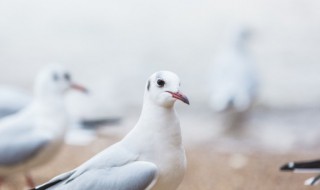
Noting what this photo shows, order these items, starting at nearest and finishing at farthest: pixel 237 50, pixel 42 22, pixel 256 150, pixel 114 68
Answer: pixel 256 150 → pixel 237 50 → pixel 114 68 → pixel 42 22

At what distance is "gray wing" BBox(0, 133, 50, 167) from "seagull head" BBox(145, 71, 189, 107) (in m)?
0.88

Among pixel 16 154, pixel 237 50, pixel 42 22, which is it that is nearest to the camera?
pixel 16 154

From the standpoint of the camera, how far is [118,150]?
1.80m

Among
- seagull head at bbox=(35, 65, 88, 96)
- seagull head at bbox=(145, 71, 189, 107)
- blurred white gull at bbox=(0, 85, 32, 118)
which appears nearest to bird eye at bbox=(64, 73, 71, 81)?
seagull head at bbox=(35, 65, 88, 96)

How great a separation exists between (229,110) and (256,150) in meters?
0.26

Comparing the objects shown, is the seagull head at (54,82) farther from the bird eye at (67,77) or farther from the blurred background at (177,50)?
the blurred background at (177,50)

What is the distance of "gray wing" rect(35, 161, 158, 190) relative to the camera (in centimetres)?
176

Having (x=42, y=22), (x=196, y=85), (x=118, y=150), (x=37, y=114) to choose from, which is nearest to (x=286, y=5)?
(x=196, y=85)

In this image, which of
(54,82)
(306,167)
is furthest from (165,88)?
(54,82)

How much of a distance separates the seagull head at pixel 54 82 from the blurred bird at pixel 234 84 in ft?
3.35

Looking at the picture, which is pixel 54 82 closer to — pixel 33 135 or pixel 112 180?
pixel 33 135

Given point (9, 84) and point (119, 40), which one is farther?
point (119, 40)

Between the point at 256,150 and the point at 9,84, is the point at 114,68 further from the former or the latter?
the point at 256,150

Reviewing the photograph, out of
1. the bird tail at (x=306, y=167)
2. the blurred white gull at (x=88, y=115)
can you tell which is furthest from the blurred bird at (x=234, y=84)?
the bird tail at (x=306, y=167)
